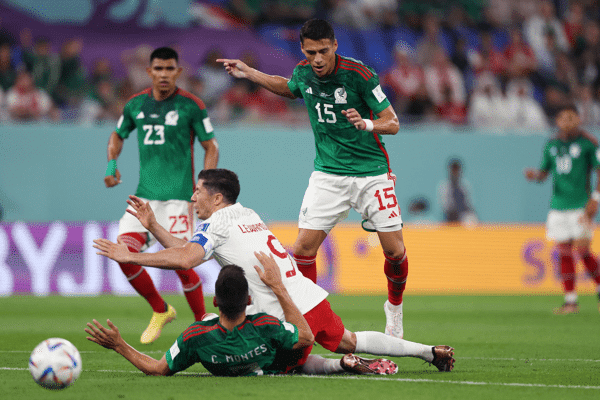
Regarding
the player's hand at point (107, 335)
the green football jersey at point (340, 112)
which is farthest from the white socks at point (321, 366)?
the green football jersey at point (340, 112)

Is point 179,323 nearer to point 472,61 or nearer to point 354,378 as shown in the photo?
point 354,378

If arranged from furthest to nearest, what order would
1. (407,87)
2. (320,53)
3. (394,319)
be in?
1. (407,87)
2. (394,319)
3. (320,53)

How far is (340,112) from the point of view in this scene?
7.00 metres

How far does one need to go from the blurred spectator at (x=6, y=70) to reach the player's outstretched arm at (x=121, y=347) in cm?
1020

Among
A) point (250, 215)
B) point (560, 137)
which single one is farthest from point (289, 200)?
point (250, 215)

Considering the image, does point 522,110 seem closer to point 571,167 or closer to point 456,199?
point 456,199

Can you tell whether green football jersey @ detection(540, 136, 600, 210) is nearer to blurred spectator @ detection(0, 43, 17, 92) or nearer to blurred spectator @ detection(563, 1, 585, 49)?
blurred spectator @ detection(0, 43, 17, 92)

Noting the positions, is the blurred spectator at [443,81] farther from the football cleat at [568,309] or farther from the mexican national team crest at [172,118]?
the mexican national team crest at [172,118]

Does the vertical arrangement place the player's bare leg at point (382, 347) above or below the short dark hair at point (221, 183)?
below

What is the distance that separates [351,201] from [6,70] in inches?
376

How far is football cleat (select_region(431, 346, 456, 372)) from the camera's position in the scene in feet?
19.0

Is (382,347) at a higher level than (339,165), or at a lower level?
lower

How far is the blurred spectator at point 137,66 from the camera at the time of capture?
603 inches

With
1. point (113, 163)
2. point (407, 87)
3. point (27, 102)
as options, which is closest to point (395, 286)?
point (113, 163)
